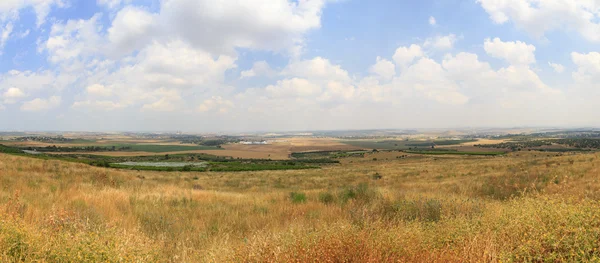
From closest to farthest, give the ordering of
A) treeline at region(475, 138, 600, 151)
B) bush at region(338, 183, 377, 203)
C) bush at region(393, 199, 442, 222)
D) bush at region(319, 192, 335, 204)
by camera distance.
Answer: bush at region(393, 199, 442, 222), bush at region(338, 183, 377, 203), bush at region(319, 192, 335, 204), treeline at region(475, 138, 600, 151)

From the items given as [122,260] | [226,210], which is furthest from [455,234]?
[226,210]

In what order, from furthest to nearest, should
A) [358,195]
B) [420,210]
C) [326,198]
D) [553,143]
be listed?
1. [553,143]
2. [326,198]
3. [358,195]
4. [420,210]

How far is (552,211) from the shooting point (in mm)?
4488

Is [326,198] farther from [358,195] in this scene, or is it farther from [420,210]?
[420,210]

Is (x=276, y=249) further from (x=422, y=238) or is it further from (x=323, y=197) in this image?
(x=323, y=197)

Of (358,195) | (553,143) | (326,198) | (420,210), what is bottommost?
(553,143)

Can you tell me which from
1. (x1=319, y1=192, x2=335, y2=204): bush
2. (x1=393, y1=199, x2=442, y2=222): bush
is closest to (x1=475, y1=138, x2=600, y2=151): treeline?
(x1=319, y1=192, x2=335, y2=204): bush

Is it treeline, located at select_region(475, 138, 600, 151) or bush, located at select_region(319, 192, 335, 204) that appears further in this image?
treeline, located at select_region(475, 138, 600, 151)

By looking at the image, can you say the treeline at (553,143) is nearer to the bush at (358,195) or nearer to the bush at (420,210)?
the bush at (358,195)

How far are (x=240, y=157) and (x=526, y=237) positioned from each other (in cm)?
9801

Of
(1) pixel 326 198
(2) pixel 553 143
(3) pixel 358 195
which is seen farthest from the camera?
(2) pixel 553 143

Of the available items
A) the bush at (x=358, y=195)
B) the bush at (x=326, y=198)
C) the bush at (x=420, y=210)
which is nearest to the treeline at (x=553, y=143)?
the bush at (x=358, y=195)

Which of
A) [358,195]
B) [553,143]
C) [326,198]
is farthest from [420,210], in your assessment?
[553,143]

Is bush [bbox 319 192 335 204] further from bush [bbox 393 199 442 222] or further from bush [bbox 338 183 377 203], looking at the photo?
bush [bbox 393 199 442 222]
